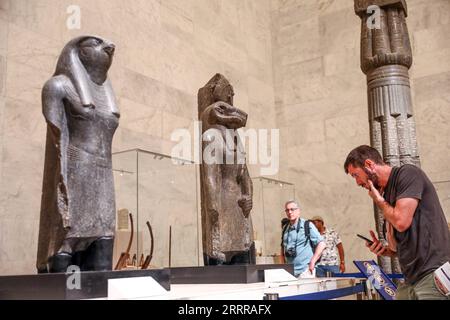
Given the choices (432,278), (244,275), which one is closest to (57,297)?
(244,275)

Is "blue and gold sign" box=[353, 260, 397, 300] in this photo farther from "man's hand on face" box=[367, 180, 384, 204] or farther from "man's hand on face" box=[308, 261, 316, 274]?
"man's hand on face" box=[308, 261, 316, 274]

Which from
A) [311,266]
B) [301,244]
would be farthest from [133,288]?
[301,244]

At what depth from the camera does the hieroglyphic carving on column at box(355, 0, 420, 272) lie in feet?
19.8

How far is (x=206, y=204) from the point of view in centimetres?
503

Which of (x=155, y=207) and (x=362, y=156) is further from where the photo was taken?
(x=155, y=207)

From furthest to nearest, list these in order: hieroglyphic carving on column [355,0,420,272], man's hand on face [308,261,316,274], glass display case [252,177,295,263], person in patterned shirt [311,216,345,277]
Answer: glass display case [252,177,295,263], person in patterned shirt [311,216,345,277], man's hand on face [308,261,316,274], hieroglyphic carving on column [355,0,420,272]

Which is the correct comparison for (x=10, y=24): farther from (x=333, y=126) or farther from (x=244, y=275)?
(x=333, y=126)

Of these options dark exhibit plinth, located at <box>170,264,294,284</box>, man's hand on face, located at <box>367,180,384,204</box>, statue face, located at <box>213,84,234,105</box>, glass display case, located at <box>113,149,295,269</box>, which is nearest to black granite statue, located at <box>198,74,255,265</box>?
statue face, located at <box>213,84,234,105</box>

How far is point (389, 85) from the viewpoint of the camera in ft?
20.1

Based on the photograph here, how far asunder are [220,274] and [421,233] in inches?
80.4

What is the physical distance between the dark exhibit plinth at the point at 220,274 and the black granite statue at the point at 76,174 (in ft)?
4.38

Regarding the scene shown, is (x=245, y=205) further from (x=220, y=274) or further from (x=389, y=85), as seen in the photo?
(x=389, y=85)

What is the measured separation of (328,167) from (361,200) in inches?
40.4

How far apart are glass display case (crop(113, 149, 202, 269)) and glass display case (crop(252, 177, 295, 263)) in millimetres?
2719
